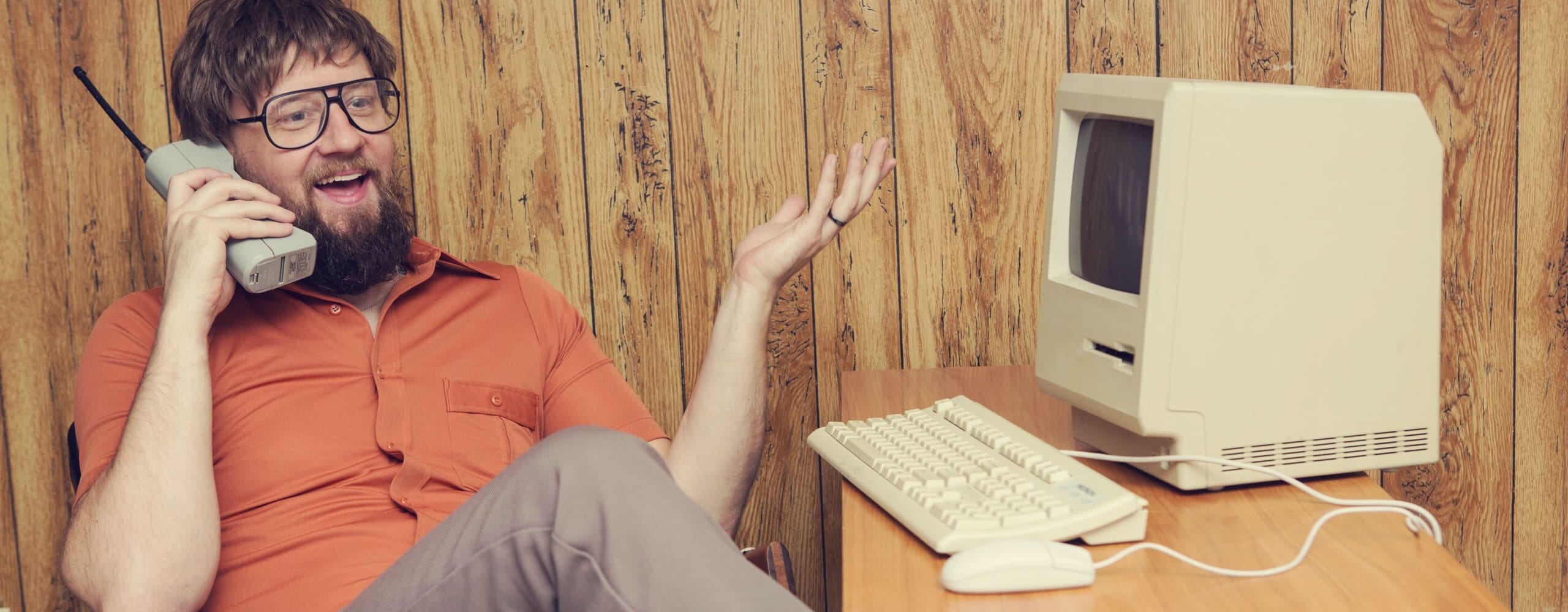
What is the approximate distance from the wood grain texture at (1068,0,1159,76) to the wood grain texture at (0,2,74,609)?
1.60 metres

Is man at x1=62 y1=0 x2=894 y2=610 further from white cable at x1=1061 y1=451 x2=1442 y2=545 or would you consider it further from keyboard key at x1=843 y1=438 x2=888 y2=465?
white cable at x1=1061 y1=451 x2=1442 y2=545

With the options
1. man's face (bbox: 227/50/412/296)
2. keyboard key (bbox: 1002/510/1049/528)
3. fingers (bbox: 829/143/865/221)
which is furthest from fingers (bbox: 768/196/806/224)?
keyboard key (bbox: 1002/510/1049/528)

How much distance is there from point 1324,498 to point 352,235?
119 cm

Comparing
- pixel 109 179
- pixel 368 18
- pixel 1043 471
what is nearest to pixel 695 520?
pixel 1043 471

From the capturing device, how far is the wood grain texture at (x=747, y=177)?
75.0 inches

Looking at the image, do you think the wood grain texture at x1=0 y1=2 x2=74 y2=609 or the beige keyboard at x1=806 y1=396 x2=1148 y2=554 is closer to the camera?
the beige keyboard at x1=806 y1=396 x2=1148 y2=554

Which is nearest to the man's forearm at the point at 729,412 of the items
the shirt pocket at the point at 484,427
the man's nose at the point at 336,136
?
the shirt pocket at the point at 484,427

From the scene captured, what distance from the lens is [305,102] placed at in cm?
155

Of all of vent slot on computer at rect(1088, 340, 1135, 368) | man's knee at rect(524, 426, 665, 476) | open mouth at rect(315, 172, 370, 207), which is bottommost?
man's knee at rect(524, 426, 665, 476)

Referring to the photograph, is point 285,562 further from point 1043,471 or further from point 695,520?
point 1043,471

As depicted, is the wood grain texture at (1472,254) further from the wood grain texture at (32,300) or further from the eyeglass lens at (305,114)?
the wood grain texture at (32,300)

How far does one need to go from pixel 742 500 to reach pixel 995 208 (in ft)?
2.25

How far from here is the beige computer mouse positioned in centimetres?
90

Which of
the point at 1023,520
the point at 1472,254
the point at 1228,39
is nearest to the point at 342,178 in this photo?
the point at 1023,520
